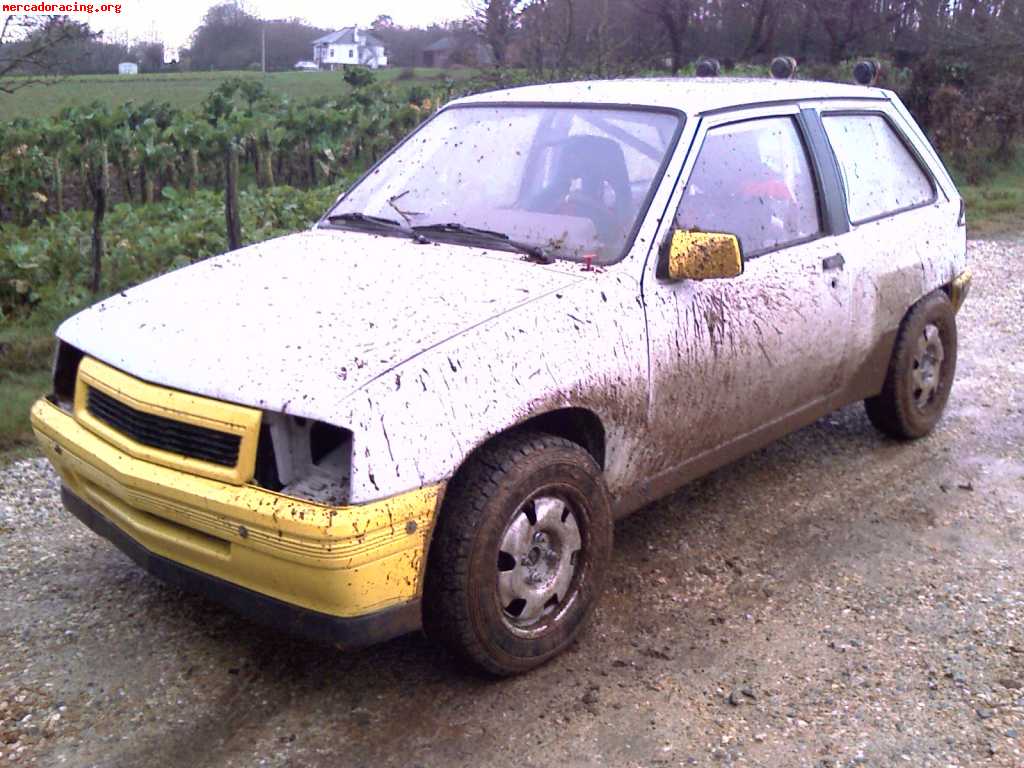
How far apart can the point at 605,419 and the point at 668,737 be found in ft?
3.52

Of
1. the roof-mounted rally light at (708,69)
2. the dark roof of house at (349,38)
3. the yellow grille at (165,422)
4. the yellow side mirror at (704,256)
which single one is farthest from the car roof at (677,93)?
the dark roof of house at (349,38)

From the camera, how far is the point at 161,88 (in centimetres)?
3272

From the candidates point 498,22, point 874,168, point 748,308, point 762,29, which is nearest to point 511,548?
point 748,308

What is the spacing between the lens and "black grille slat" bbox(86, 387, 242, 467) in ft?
10.4

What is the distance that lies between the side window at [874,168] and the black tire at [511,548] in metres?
2.22

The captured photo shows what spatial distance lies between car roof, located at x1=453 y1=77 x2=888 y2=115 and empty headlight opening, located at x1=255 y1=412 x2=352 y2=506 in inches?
81.4

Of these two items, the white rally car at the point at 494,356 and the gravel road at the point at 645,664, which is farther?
the gravel road at the point at 645,664

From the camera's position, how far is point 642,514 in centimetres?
498

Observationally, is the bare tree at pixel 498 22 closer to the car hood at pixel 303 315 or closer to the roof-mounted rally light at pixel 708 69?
the roof-mounted rally light at pixel 708 69

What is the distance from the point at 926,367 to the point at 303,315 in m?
3.59

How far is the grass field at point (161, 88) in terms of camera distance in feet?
82.9

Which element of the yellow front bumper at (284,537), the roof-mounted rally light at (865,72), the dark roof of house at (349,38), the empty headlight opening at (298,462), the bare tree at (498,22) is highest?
the dark roof of house at (349,38)

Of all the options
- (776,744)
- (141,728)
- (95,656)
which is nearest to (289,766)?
(141,728)

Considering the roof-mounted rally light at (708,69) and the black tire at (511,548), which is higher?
the roof-mounted rally light at (708,69)
